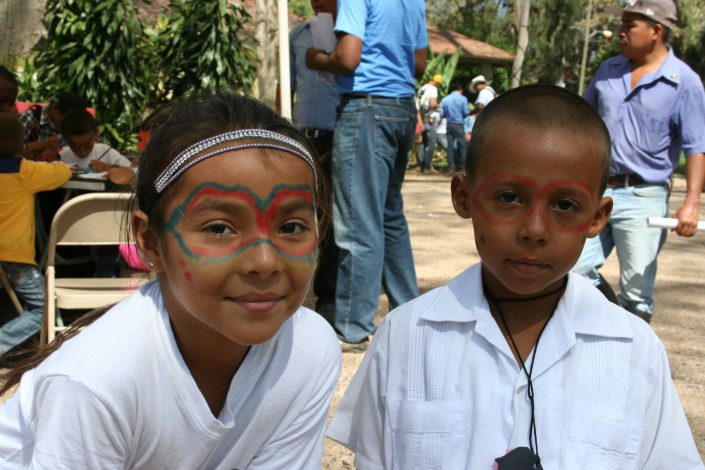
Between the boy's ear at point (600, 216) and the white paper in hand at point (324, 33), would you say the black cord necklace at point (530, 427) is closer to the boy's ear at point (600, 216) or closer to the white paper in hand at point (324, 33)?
the boy's ear at point (600, 216)

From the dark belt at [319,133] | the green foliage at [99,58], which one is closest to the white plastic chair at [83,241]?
the dark belt at [319,133]

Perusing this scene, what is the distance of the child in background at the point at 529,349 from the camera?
5.99 feet

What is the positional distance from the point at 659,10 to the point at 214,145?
2837 mm

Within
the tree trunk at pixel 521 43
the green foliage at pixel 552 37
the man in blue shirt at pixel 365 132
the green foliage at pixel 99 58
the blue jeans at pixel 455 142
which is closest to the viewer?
the man in blue shirt at pixel 365 132

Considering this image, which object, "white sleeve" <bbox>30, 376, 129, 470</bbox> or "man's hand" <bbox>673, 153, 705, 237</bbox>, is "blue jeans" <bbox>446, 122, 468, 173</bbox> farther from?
"white sleeve" <bbox>30, 376, 129, 470</bbox>

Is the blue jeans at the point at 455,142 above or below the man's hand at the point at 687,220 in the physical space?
below

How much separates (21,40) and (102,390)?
50.8 ft

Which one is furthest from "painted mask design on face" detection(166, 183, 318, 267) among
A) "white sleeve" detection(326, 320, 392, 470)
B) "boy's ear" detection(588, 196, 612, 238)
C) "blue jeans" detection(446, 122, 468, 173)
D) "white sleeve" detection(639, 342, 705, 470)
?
"blue jeans" detection(446, 122, 468, 173)

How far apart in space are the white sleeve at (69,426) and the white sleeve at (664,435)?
1.25 m

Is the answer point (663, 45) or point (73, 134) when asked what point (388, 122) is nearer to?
point (663, 45)

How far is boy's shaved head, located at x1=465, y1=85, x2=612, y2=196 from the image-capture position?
Answer: 76.0 inches

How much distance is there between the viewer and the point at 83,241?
3.95 meters

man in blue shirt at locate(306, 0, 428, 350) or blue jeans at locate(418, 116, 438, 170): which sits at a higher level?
man in blue shirt at locate(306, 0, 428, 350)

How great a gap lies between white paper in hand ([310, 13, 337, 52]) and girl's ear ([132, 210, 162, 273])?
2583 millimetres
